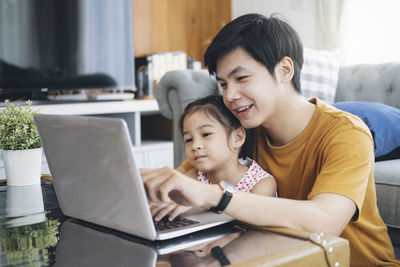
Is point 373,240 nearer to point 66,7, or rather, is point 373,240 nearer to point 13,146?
point 13,146

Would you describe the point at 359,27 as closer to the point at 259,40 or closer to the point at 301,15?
the point at 301,15

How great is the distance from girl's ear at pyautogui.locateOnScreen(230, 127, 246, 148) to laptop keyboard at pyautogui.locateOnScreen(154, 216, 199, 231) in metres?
0.47

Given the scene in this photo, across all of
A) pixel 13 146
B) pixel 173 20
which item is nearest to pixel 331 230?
pixel 13 146

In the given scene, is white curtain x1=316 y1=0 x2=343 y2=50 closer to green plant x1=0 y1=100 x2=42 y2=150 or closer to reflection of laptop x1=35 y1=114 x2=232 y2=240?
green plant x1=0 y1=100 x2=42 y2=150

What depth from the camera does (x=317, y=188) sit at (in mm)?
1014

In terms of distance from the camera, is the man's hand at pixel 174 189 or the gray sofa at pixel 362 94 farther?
the gray sofa at pixel 362 94

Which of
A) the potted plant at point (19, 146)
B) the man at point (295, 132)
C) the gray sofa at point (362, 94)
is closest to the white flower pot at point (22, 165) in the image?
the potted plant at point (19, 146)

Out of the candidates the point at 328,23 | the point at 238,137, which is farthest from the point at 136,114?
the point at 238,137

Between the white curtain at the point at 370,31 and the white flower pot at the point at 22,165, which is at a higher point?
the white curtain at the point at 370,31

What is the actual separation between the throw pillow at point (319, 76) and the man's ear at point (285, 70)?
119 cm

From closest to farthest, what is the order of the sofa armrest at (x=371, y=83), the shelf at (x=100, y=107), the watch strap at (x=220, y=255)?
the watch strap at (x=220, y=255), the sofa armrest at (x=371, y=83), the shelf at (x=100, y=107)

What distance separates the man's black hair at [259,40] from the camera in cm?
119


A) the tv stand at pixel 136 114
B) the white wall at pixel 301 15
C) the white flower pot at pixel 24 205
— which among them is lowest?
the tv stand at pixel 136 114

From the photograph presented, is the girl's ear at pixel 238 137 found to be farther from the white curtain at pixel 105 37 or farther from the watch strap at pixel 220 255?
the white curtain at pixel 105 37
